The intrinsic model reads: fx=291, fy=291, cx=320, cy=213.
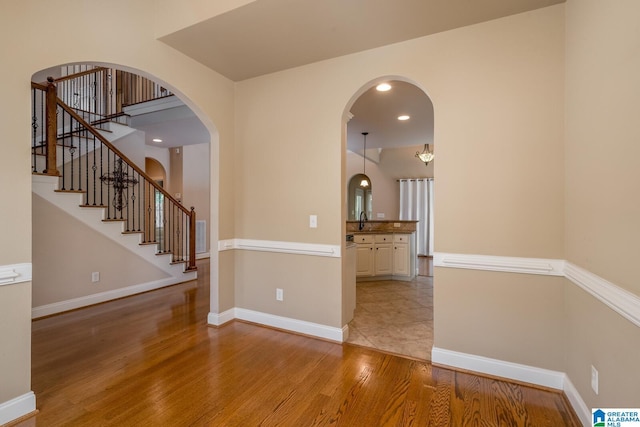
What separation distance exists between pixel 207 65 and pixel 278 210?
1.63 meters

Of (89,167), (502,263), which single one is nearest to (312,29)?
A: (502,263)

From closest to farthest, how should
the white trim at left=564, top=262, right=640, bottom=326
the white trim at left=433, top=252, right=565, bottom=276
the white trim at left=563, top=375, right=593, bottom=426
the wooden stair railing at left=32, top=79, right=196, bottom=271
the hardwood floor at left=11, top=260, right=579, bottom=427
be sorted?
the white trim at left=564, top=262, right=640, bottom=326 < the white trim at left=563, top=375, right=593, bottom=426 < the hardwood floor at left=11, top=260, right=579, bottom=427 < the white trim at left=433, top=252, right=565, bottom=276 < the wooden stair railing at left=32, top=79, right=196, bottom=271

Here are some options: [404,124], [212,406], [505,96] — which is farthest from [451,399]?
[404,124]

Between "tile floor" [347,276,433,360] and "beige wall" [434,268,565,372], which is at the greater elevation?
"beige wall" [434,268,565,372]

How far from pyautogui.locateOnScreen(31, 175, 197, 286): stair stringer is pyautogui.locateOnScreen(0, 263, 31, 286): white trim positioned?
221 cm

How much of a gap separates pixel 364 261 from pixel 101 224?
4.09m

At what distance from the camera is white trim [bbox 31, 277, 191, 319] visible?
3424 mm

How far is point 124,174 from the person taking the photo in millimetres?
5188

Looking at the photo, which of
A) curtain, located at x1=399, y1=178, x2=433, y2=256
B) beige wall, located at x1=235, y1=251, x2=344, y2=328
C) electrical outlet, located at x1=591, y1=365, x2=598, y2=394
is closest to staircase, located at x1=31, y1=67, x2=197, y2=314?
beige wall, located at x1=235, y1=251, x2=344, y2=328

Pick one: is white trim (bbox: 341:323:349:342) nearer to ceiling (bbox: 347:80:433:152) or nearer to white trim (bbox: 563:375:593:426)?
white trim (bbox: 563:375:593:426)

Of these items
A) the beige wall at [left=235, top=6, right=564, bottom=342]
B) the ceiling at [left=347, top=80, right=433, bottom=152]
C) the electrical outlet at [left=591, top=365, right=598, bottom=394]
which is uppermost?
the ceiling at [left=347, top=80, right=433, bottom=152]

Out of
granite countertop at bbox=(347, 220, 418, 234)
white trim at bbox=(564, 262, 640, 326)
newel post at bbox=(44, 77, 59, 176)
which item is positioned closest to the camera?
white trim at bbox=(564, 262, 640, 326)

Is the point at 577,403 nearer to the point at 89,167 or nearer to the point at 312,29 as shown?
the point at 312,29

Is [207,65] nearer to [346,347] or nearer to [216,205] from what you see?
[216,205]
